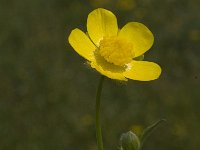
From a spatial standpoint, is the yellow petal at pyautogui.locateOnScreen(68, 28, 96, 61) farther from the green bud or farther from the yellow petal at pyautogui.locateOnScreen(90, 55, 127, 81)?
the green bud

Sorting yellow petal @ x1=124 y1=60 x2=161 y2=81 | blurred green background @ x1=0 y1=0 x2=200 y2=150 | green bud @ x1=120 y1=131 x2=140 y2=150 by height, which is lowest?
blurred green background @ x1=0 y1=0 x2=200 y2=150

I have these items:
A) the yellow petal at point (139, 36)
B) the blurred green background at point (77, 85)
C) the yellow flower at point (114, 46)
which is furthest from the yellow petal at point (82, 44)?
the blurred green background at point (77, 85)

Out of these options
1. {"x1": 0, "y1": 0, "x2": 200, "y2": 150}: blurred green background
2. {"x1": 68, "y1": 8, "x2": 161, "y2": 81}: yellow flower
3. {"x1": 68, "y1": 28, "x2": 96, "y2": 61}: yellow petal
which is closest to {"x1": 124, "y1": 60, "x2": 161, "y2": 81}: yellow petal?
{"x1": 68, "y1": 8, "x2": 161, "y2": 81}: yellow flower

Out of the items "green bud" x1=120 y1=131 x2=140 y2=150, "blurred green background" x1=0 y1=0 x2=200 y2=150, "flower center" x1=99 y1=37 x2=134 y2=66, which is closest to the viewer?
"green bud" x1=120 y1=131 x2=140 y2=150

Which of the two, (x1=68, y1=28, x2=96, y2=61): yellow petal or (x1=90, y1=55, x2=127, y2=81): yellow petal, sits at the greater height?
(x1=68, y1=28, x2=96, y2=61): yellow petal

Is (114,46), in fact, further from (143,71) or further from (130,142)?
(130,142)

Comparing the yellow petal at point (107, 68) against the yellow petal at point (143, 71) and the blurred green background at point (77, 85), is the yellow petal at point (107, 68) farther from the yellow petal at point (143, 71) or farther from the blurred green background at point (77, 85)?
the blurred green background at point (77, 85)

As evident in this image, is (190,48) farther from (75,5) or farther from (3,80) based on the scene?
(3,80)
